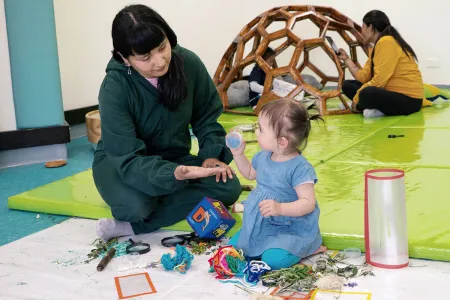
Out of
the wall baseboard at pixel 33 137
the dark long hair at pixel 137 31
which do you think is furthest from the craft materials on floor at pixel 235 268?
the wall baseboard at pixel 33 137

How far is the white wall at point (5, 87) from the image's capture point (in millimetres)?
3166

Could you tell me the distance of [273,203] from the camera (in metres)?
1.58

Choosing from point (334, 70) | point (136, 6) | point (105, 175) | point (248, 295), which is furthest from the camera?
point (334, 70)

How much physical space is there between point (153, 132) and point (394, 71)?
2.35 m

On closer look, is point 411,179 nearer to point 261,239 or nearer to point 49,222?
point 261,239

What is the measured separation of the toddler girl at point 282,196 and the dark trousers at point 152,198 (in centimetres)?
37

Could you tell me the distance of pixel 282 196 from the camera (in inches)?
66.9

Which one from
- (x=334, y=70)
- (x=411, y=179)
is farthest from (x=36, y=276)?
(x=334, y=70)

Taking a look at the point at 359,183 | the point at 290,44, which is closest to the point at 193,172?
the point at 359,183

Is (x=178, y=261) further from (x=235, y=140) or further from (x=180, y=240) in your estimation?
(x=235, y=140)

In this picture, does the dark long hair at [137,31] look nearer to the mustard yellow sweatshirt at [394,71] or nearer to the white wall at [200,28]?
the mustard yellow sweatshirt at [394,71]

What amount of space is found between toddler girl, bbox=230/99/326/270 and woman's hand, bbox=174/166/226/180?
111 millimetres

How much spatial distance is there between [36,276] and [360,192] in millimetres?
1158

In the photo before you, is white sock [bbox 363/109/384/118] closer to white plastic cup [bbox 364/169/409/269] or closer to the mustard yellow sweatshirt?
the mustard yellow sweatshirt
